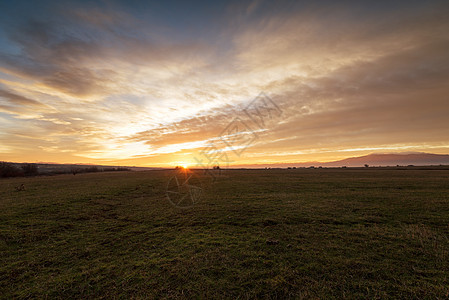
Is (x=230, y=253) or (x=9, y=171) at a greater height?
(x=9, y=171)

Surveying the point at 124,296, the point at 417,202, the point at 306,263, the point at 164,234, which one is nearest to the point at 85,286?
the point at 124,296

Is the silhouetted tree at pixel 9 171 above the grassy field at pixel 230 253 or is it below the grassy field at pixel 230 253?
above

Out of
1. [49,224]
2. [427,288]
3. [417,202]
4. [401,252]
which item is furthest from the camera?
[417,202]

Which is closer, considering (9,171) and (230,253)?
(230,253)

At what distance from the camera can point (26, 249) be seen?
8.32 metres

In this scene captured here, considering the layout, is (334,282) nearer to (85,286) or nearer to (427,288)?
(427,288)

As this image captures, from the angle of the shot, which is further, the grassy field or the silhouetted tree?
A: the silhouetted tree

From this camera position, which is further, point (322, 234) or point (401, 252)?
point (322, 234)

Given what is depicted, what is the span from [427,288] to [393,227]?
5.88 m

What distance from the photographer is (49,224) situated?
442 inches

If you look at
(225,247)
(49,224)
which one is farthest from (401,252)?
(49,224)

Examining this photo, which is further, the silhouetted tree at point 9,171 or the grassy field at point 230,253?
the silhouetted tree at point 9,171

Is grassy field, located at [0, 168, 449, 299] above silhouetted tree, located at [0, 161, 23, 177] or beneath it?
beneath

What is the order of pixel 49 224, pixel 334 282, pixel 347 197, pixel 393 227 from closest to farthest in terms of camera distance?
pixel 334 282, pixel 393 227, pixel 49 224, pixel 347 197
